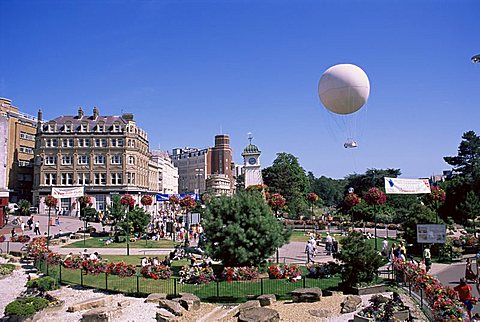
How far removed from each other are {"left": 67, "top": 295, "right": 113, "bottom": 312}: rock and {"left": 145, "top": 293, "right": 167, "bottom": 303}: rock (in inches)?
62.5

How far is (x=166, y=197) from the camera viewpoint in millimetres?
42781

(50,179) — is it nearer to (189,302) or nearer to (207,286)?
(207,286)

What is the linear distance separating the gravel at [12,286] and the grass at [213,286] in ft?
8.06

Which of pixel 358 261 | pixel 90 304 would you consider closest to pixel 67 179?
pixel 90 304

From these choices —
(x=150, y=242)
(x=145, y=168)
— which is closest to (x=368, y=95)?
(x=150, y=242)

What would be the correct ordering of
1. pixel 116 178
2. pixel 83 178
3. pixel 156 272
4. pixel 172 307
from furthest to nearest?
pixel 116 178 < pixel 83 178 < pixel 156 272 < pixel 172 307

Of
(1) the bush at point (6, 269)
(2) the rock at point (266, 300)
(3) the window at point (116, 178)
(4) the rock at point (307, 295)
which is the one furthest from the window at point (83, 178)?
(4) the rock at point (307, 295)

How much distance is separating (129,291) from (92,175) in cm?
6056

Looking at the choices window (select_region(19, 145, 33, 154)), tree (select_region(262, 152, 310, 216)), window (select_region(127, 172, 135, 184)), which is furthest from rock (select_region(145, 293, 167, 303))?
window (select_region(19, 145, 33, 154))

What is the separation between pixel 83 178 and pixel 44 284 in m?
58.9

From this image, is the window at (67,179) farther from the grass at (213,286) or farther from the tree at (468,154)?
the tree at (468,154)

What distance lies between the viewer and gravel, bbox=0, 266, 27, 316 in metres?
19.2

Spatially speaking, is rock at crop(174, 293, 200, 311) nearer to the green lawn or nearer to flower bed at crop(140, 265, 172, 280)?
flower bed at crop(140, 265, 172, 280)

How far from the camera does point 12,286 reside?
2169 cm
